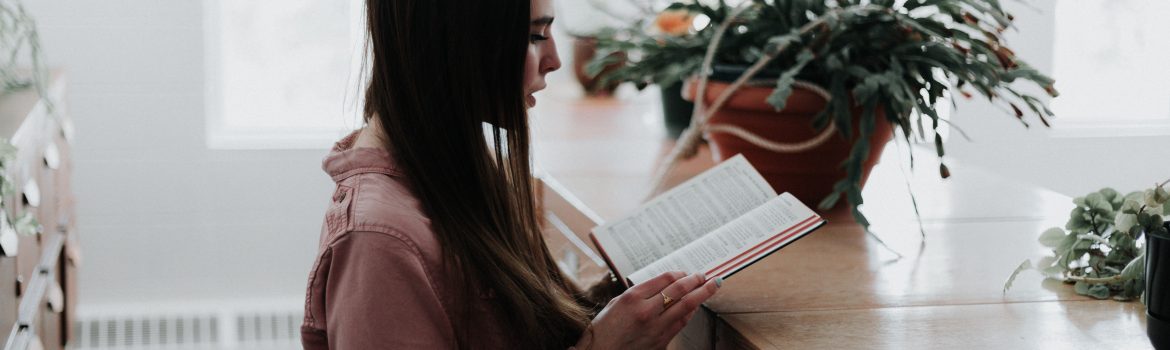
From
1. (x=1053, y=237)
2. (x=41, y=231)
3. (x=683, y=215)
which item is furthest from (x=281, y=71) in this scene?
(x=1053, y=237)

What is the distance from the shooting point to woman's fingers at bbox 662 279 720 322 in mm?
1025

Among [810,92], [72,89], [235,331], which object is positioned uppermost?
[810,92]

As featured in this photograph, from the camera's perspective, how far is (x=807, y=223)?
108cm

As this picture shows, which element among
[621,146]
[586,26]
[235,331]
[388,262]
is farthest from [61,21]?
[388,262]

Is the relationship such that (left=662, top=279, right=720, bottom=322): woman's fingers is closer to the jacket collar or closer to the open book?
the open book

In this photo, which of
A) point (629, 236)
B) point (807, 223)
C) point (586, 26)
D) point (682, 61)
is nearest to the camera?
point (807, 223)

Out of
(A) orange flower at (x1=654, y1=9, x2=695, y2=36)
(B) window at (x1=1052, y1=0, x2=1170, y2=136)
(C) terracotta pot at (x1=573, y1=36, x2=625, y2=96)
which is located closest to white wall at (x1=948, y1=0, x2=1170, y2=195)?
(B) window at (x1=1052, y1=0, x2=1170, y2=136)

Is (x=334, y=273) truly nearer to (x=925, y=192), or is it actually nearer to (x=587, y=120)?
(x=925, y=192)

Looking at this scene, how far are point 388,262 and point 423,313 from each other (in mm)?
49

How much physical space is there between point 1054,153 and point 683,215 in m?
2.39

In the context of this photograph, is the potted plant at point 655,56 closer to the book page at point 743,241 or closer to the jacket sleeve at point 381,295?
the book page at point 743,241

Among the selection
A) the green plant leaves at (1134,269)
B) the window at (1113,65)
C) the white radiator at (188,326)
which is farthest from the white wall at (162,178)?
the green plant leaves at (1134,269)

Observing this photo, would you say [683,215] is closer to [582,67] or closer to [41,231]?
[41,231]

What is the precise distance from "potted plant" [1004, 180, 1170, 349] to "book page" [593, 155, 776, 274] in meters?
0.27
